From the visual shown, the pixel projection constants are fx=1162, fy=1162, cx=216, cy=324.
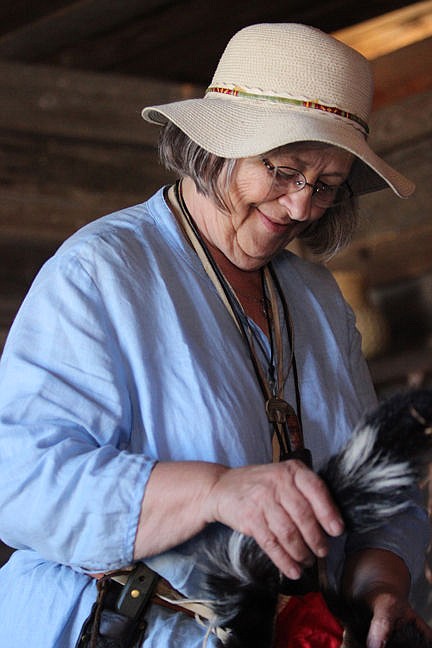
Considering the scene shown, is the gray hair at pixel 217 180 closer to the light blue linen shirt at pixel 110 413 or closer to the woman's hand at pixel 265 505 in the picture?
the light blue linen shirt at pixel 110 413

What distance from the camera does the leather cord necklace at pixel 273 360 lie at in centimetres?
149

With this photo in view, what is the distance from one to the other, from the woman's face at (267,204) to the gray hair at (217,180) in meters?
0.02

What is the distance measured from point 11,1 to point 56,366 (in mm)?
2013

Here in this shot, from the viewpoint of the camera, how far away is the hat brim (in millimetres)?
1463

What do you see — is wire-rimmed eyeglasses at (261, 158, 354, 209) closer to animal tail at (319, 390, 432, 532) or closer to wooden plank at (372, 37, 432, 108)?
animal tail at (319, 390, 432, 532)

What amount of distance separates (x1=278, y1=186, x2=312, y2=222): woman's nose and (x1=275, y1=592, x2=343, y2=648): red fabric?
0.51 m

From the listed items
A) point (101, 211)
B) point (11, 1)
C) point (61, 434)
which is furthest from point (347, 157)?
point (101, 211)

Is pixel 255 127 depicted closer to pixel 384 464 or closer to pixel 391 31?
pixel 384 464

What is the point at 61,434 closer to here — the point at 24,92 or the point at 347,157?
the point at 347,157

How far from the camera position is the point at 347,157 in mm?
1581

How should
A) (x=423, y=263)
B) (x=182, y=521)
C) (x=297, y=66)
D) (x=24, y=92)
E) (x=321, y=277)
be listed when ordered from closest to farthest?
(x=182, y=521), (x=297, y=66), (x=321, y=277), (x=24, y=92), (x=423, y=263)

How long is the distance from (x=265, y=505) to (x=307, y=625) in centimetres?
16

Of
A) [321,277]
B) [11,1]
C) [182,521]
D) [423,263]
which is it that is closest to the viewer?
[182,521]

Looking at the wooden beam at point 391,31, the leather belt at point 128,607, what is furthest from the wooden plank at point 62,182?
the leather belt at point 128,607
